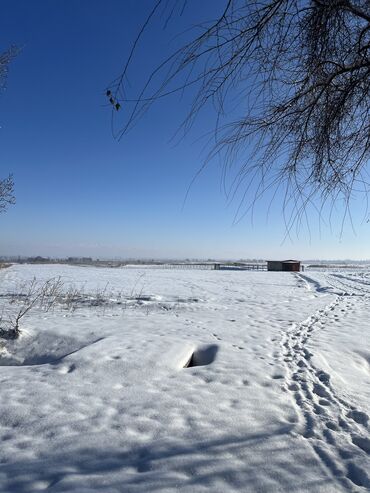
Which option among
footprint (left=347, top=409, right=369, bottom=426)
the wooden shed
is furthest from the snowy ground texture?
the wooden shed

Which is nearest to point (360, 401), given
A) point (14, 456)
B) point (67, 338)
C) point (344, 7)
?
point (14, 456)

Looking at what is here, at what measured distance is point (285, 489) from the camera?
7.21ft

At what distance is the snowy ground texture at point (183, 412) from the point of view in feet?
7.66

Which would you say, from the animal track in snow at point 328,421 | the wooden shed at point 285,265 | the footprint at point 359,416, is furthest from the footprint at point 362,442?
the wooden shed at point 285,265

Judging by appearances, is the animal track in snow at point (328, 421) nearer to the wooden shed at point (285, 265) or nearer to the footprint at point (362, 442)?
the footprint at point (362, 442)

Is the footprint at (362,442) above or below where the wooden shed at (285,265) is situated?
below

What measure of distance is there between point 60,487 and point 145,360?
8.90 ft

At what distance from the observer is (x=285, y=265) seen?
4784 cm

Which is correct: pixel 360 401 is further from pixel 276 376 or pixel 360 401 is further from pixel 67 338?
pixel 67 338

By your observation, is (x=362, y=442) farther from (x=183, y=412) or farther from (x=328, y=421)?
(x=183, y=412)

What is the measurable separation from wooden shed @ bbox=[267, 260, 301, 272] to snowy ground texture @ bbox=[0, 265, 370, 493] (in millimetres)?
41699

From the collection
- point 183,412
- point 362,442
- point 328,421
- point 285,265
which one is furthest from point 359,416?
point 285,265

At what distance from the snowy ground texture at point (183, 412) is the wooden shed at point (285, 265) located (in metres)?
41.7

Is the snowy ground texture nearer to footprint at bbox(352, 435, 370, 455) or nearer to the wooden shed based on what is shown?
footprint at bbox(352, 435, 370, 455)
